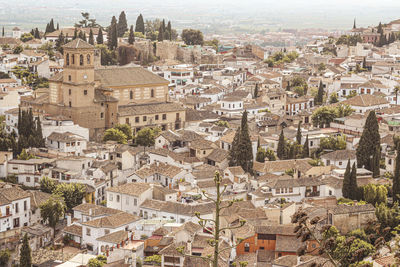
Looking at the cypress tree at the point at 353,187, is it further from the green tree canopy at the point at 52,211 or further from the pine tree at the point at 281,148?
the green tree canopy at the point at 52,211

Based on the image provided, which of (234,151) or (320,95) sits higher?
(320,95)

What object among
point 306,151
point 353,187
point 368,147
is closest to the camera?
point 353,187

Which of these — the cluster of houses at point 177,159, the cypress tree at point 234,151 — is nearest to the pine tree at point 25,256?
the cluster of houses at point 177,159

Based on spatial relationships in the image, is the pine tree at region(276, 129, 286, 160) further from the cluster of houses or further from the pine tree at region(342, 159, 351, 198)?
the pine tree at region(342, 159, 351, 198)

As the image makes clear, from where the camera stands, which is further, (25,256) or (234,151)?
(234,151)

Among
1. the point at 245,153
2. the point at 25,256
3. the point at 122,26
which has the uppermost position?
the point at 122,26

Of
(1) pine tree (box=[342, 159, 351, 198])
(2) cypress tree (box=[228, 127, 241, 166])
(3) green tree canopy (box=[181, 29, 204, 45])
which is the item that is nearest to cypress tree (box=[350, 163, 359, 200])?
(1) pine tree (box=[342, 159, 351, 198])

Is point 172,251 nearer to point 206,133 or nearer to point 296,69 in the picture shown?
point 206,133

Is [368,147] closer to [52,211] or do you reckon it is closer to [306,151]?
[306,151]

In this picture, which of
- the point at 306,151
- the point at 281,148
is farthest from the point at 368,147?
the point at 281,148
